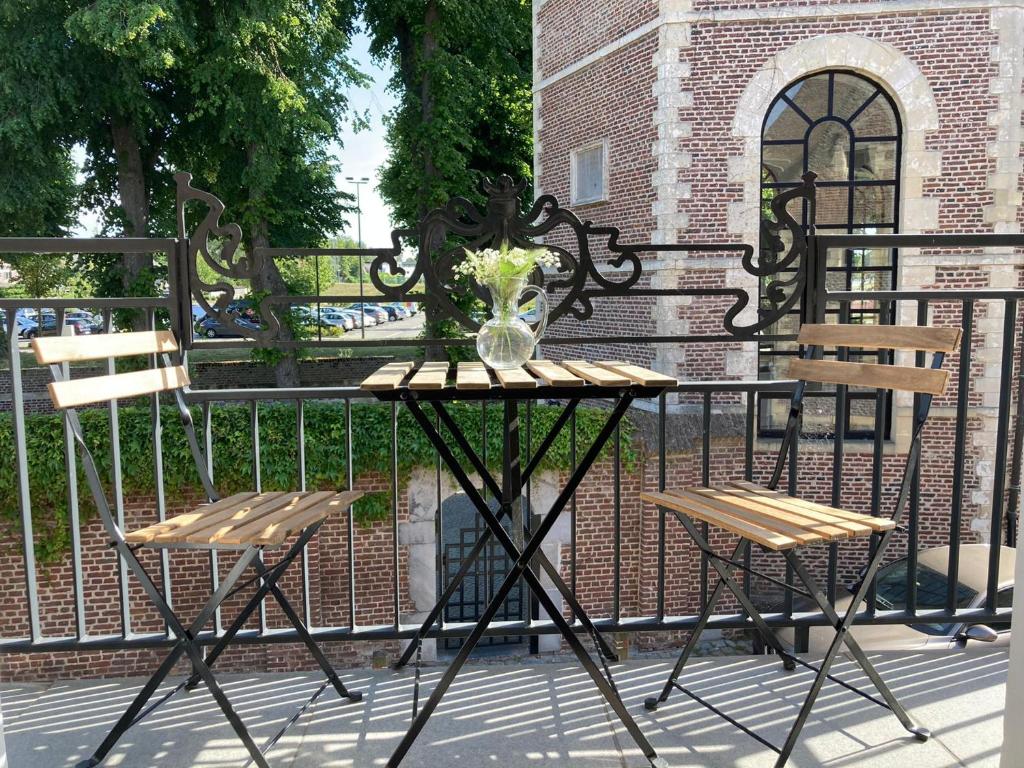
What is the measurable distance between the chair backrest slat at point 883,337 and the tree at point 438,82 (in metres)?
11.5

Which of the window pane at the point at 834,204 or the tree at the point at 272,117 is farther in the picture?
the tree at the point at 272,117

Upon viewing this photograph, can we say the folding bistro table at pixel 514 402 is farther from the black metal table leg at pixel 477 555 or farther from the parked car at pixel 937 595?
the parked car at pixel 937 595

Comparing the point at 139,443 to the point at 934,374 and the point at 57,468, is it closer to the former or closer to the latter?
the point at 57,468

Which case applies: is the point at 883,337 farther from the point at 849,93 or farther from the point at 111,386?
the point at 849,93

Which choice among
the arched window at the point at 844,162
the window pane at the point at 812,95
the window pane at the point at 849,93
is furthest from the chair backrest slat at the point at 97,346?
the window pane at the point at 849,93

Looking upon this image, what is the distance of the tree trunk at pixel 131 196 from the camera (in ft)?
42.7

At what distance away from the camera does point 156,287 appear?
13594 mm

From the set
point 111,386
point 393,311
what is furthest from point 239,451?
point 393,311

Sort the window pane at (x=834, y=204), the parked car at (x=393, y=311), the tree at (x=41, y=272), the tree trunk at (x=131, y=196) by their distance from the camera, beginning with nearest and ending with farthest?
the window pane at (x=834, y=204), the tree trunk at (x=131, y=196), the tree at (x=41, y=272), the parked car at (x=393, y=311)

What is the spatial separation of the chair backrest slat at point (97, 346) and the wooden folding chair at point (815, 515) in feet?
4.92

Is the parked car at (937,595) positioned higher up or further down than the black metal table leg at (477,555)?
further down

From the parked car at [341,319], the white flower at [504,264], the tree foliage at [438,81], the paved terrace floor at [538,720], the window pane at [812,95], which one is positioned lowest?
the paved terrace floor at [538,720]

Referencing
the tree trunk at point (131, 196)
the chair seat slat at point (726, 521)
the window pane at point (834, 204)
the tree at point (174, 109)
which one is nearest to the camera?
the chair seat slat at point (726, 521)

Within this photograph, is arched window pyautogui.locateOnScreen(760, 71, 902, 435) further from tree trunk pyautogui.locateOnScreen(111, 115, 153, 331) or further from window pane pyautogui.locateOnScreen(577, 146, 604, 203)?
tree trunk pyautogui.locateOnScreen(111, 115, 153, 331)
